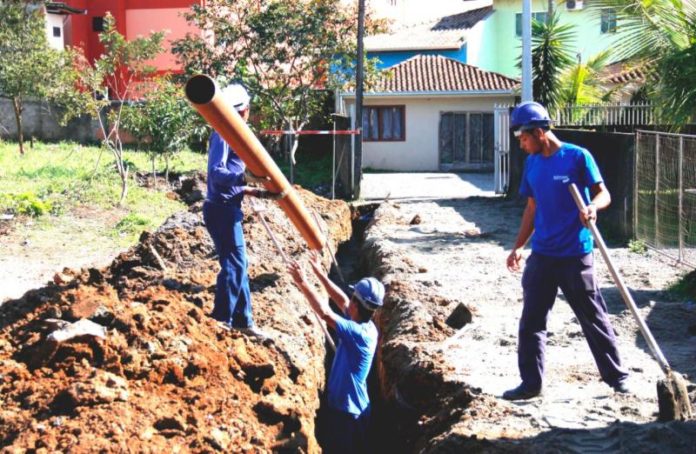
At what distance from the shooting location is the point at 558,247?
659cm

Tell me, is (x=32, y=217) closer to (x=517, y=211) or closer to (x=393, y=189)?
(x=517, y=211)

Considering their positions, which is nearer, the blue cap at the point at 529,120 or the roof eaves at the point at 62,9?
the blue cap at the point at 529,120

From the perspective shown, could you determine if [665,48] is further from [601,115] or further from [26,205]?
[601,115]

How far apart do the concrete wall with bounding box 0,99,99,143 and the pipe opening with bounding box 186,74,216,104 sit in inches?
1222

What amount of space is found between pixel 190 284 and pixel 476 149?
86.1 feet

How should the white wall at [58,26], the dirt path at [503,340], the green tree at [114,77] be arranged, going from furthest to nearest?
the white wall at [58,26] → the green tree at [114,77] → the dirt path at [503,340]

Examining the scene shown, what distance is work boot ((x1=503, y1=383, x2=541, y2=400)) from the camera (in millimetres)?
6824

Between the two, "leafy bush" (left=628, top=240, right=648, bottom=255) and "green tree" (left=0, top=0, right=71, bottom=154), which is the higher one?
"green tree" (left=0, top=0, right=71, bottom=154)

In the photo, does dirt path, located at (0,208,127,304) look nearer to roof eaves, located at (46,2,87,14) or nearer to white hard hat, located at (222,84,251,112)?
white hard hat, located at (222,84,251,112)

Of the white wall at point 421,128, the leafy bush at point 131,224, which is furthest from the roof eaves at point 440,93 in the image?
the leafy bush at point 131,224

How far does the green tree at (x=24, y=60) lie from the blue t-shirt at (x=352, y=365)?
24958 millimetres

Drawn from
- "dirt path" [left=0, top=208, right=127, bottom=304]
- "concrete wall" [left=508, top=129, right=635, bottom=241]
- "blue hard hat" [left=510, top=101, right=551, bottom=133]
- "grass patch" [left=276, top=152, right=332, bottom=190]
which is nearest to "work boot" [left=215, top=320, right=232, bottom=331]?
"blue hard hat" [left=510, top=101, right=551, bottom=133]

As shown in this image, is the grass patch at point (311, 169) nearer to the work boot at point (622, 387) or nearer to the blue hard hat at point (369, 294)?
the blue hard hat at point (369, 294)

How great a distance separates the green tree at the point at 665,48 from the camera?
496 inches
